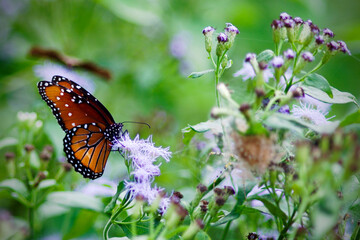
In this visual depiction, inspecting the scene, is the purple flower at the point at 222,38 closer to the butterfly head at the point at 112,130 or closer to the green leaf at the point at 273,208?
the green leaf at the point at 273,208

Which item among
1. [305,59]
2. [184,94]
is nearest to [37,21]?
[184,94]

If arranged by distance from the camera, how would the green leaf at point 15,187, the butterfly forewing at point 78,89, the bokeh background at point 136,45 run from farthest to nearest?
the bokeh background at point 136,45, the butterfly forewing at point 78,89, the green leaf at point 15,187

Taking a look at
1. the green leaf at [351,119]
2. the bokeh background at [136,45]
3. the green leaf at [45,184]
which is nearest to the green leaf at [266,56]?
the green leaf at [351,119]

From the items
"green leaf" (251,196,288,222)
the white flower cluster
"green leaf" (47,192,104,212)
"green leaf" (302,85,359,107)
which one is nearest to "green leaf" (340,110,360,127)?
"green leaf" (302,85,359,107)

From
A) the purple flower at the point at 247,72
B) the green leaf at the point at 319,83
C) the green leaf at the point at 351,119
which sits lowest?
the green leaf at the point at 351,119

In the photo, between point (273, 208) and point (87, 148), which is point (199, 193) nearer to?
point (273, 208)

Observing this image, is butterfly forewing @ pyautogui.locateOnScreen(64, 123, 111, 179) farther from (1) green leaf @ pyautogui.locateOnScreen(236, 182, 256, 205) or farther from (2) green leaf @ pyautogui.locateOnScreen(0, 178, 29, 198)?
(1) green leaf @ pyautogui.locateOnScreen(236, 182, 256, 205)

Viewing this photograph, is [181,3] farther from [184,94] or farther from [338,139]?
[338,139]
